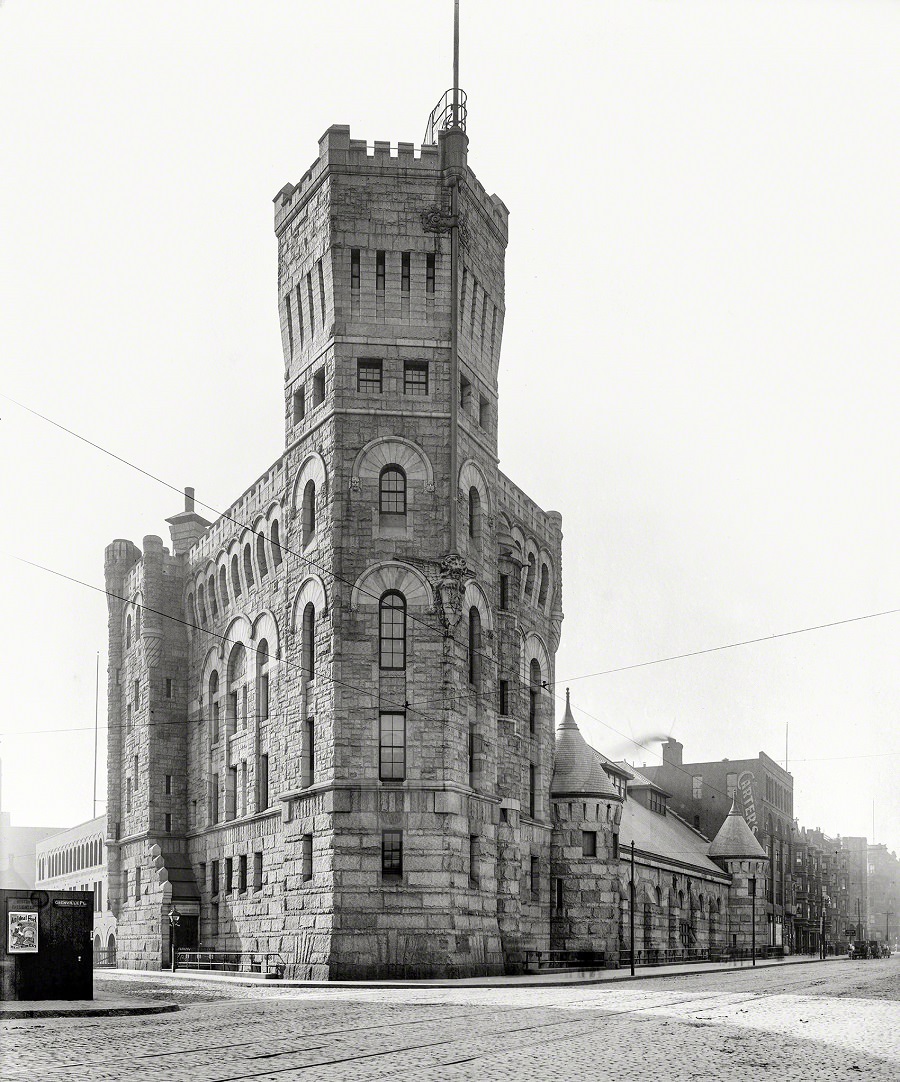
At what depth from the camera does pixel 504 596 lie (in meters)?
47.1

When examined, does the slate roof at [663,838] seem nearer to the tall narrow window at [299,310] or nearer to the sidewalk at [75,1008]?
the tall narrow window at [299,310]

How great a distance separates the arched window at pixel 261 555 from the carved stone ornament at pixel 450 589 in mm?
9119

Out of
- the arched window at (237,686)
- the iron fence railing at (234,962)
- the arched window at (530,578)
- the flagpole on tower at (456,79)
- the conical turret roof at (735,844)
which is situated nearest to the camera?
the iron fence railing at (234,962)

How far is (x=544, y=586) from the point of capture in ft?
175

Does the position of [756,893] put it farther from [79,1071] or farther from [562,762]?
[79,1071]

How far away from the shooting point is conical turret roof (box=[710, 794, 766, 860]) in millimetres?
81062

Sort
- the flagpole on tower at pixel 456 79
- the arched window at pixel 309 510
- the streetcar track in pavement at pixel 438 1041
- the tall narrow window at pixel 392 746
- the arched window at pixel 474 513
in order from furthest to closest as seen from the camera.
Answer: the arched window at pixel 474 513 < the arched window at pixel 309 510 < the flagpole on tower at pixel 456 79 < the tall narrow window at pixel 392 746 < the streetcar track in pavement at pixel 438 1041

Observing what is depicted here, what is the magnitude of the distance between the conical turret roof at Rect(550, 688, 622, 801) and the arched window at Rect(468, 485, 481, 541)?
12.8 metres

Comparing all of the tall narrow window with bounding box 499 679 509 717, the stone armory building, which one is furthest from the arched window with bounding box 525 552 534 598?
the tall narrow window with bounding box 499 679 509 717

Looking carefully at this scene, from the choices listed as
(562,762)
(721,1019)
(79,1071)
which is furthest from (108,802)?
(79,1071)

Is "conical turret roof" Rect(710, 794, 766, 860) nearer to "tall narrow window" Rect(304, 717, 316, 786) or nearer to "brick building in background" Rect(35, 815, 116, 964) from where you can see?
"brick building in background" Rect(35, 815, 116, 964)

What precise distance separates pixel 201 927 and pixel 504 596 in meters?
17.7

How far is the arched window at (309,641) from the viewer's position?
1649 inches

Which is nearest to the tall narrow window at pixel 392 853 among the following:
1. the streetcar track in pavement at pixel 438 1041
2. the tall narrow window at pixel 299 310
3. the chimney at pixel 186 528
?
the streetcar track in pavement at pixel 438 1041
